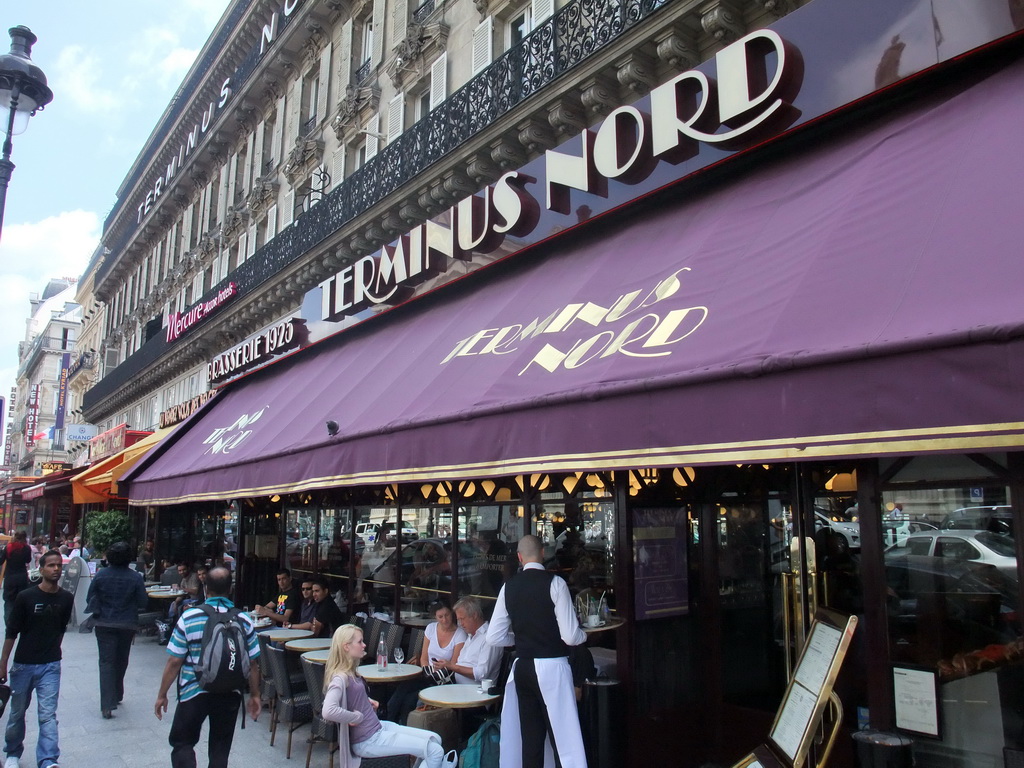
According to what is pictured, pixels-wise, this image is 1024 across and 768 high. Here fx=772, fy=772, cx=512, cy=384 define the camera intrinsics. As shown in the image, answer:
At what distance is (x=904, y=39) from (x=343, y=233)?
10.4 meters

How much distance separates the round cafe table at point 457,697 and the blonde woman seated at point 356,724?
1.47 feet

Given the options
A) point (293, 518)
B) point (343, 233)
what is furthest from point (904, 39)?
point (293, 518)

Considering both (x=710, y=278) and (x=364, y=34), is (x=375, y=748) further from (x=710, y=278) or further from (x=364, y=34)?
(x=364, y=34)

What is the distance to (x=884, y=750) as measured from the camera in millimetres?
3941

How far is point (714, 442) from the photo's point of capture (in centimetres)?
384

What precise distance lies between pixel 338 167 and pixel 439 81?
4490mm

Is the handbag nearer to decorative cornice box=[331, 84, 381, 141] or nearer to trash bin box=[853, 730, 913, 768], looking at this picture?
trash bin box=[853, 730, 913, 768]

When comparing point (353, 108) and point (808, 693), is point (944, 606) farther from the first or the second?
point (353, 108)

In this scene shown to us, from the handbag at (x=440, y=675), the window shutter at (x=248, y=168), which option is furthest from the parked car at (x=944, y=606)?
the window shutter at (x=248, y=168)

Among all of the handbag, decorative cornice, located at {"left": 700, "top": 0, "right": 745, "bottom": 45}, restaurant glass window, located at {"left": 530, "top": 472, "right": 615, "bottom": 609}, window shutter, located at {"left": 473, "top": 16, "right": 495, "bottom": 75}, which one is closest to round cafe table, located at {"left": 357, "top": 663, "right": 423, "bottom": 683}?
the handbag

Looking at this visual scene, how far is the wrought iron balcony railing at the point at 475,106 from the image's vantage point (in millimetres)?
9086

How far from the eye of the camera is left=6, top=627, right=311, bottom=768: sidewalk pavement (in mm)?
6891

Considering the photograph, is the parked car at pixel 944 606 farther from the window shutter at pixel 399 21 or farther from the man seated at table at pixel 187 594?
the window shutter at pixel 399 21

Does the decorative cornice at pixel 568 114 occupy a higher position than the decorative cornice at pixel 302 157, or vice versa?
the decorative cornice at pixel 302 157
